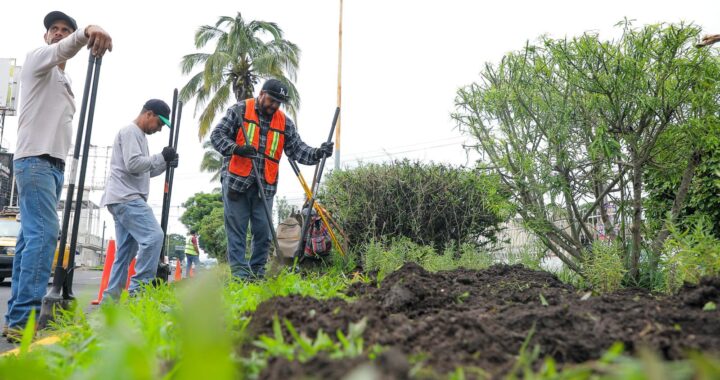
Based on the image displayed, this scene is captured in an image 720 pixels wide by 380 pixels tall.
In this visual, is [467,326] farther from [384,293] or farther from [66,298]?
[66,298]

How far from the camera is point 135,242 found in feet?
16.6

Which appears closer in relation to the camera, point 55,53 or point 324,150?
point 55,53

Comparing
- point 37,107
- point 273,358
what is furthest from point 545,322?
point 37,107

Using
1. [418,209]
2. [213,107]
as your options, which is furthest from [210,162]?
[418,209]

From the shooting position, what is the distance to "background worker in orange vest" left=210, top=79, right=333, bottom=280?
5.21 metres

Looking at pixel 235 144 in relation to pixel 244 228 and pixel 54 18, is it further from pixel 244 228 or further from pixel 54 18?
pixel 54 18

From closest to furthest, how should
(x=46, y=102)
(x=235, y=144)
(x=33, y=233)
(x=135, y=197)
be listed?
(x=33, y=233), (x=46, y=102), (x=135, y=197), (x=235, y=144)

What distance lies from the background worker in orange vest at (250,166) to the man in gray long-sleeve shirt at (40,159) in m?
1.51

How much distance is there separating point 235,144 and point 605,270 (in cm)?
327

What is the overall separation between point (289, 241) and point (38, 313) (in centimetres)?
291

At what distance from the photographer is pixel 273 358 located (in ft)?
4.33

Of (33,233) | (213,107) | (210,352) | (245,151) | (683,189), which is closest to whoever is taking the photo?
(210,352)

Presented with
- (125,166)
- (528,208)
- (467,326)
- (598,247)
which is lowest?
(467,326)

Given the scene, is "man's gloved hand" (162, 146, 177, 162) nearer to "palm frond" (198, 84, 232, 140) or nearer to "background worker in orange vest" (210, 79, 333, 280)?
"background worker in orange vest" (210, 79, 333, 280)
